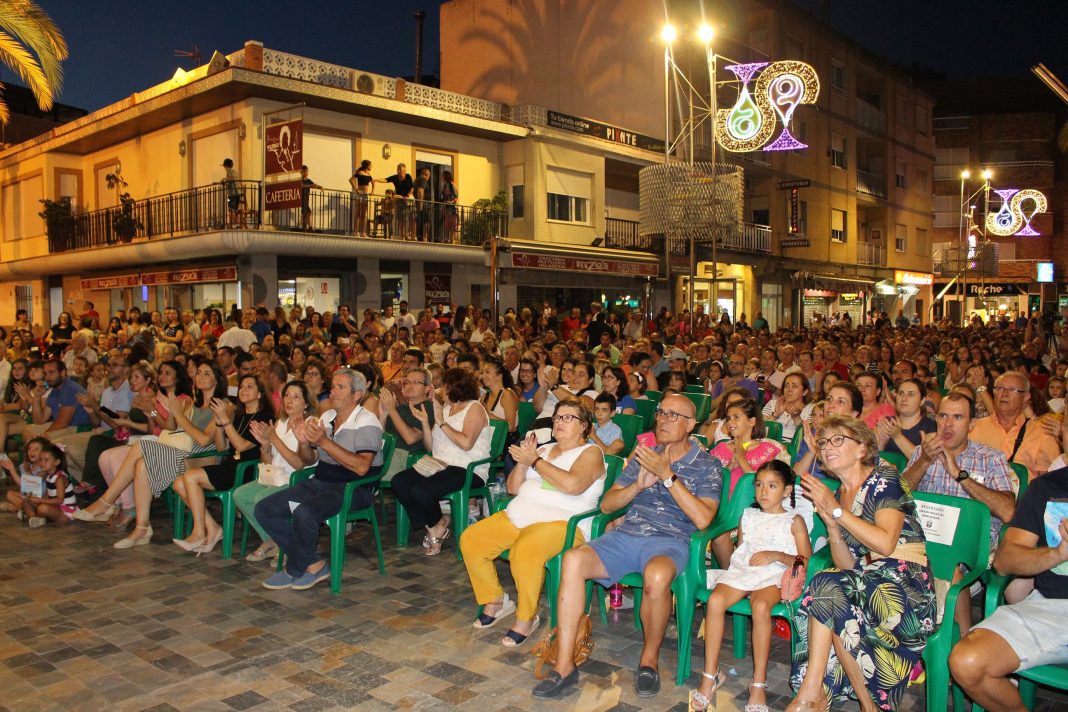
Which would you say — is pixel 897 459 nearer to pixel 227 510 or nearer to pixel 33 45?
pixel 227 510

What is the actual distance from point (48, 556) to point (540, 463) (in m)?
4.21

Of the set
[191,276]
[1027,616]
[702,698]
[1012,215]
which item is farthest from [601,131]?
[1027,616]

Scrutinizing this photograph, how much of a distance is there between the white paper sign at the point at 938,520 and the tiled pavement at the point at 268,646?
0.77 m

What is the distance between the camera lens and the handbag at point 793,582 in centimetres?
409

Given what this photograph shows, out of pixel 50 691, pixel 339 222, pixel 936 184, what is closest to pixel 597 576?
pixel 50 691

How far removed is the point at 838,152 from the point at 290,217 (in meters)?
25.0

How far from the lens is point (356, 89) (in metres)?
17.4

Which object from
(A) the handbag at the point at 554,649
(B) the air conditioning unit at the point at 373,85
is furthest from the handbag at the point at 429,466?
(B) the air conditioning unit at the point at 373,85

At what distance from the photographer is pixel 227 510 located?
21.3 ft

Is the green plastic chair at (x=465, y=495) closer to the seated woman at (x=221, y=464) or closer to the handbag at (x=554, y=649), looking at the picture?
the seated woman at (x=221, y=464)

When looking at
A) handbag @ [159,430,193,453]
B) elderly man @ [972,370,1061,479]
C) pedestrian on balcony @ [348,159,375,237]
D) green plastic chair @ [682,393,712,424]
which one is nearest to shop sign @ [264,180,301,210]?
pedestrian on balcony @ [348,159,375,237]

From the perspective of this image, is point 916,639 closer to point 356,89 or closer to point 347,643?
point 347,643

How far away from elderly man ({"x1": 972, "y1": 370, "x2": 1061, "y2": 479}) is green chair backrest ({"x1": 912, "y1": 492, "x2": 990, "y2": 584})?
1358mm

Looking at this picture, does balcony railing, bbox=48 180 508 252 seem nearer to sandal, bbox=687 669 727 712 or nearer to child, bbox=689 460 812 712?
child, bbox=689 460 812 712
